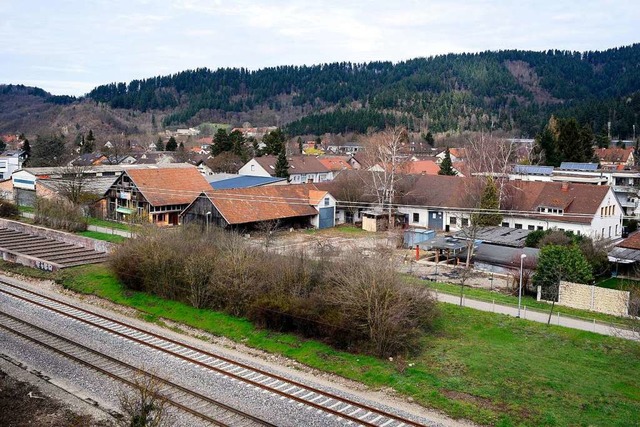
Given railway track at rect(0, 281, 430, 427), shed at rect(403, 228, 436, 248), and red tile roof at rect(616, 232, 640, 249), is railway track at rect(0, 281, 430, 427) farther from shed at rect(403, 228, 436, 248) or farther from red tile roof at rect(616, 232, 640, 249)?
red tile roof at rect(616, 232, 640, 249)

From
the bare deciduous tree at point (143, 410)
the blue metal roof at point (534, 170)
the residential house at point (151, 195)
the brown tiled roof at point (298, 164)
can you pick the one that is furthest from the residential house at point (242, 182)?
the bare deciduous tree at point (143, 410)

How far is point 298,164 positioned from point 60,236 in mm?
35183

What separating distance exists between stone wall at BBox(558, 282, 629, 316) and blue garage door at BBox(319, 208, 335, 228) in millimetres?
21838

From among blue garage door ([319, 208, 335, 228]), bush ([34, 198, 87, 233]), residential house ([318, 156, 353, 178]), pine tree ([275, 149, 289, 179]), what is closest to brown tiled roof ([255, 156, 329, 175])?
pine tree ([275, 149, 289, 179])

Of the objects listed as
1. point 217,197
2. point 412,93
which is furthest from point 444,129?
point 217,197

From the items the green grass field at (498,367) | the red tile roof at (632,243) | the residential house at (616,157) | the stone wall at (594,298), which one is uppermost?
the residential house at (616,157)

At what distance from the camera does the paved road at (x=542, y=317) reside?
1980 cm

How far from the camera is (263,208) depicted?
39938 millimetres

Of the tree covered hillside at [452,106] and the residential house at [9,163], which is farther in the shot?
the tree covered hillside at [452,106]

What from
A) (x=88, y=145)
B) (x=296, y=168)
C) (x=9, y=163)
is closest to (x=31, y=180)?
(x=296, y=168)

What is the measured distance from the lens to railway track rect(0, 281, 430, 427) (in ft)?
46.3

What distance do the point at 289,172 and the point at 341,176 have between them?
15711 millimetres

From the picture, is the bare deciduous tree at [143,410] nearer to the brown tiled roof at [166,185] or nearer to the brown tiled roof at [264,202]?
the brown tiled roof at [264,202]

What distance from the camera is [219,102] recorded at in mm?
198750
